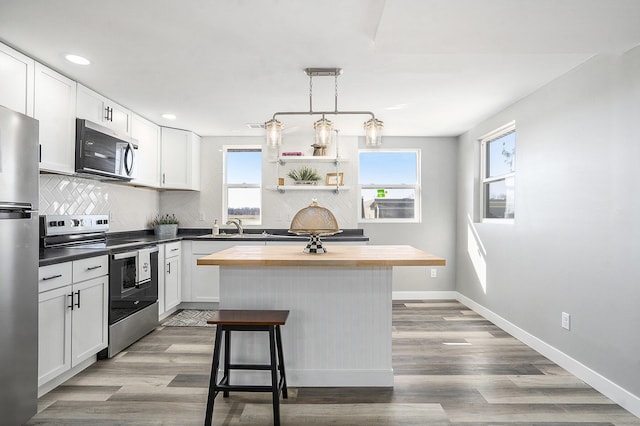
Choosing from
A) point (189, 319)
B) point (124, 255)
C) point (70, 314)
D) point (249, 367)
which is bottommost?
point (189, 319)

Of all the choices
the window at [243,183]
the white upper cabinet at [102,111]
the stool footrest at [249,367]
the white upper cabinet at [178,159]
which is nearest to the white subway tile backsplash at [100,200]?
the white upper cabinet at [178,159]

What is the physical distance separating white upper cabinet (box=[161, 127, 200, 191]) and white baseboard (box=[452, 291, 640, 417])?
4.18m

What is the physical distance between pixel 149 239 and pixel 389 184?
3.29 meters

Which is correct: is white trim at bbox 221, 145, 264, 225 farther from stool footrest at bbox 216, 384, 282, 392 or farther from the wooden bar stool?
stool footrest at bbox 216, 384, 282, 392

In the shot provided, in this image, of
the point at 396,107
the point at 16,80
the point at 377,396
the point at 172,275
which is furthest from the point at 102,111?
the point at 377,396

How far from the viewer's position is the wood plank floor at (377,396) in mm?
2156

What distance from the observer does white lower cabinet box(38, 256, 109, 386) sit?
7.61ft

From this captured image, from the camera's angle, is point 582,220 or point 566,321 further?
point 566,321

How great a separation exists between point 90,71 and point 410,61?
2.56 metres

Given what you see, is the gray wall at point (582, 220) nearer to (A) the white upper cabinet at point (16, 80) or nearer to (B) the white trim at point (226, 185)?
(B) the white trim at point (226, 185)

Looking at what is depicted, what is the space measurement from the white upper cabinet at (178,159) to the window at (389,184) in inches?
94.1

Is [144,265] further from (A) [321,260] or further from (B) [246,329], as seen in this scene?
(A) [321,260]

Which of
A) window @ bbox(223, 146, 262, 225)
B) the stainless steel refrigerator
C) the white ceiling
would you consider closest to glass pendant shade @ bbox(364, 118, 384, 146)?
the white ceiling

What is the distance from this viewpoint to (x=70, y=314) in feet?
8.37
